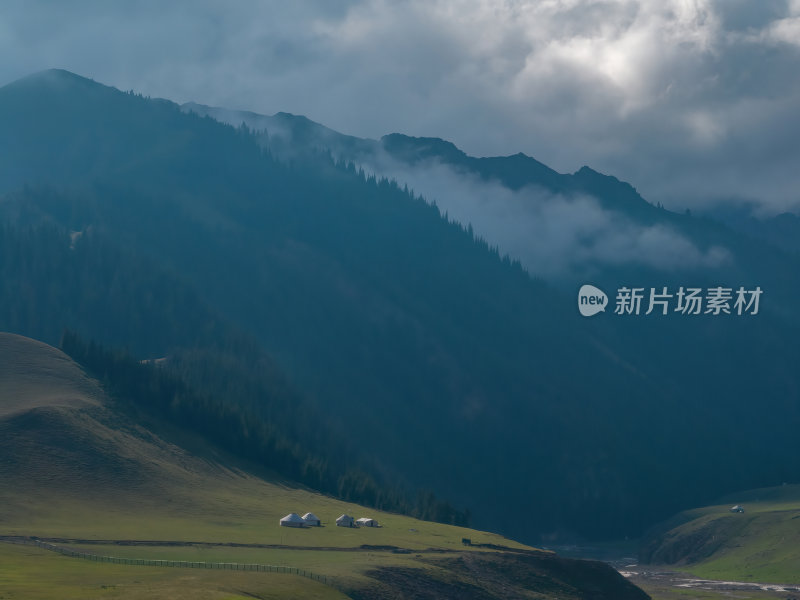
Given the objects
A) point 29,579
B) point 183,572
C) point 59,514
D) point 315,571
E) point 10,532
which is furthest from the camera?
point 59,514

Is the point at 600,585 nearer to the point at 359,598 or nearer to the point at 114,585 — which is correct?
the point at 359,598

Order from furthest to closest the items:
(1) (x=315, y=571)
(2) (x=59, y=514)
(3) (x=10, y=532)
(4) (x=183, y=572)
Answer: (2) (x=59, y=514)
(3) (x=10, y=532)
(1) (x=315, y=571)
(4) (x=183, y=572)

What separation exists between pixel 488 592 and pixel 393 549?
24.3 meters

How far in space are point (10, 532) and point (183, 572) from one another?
41.8m

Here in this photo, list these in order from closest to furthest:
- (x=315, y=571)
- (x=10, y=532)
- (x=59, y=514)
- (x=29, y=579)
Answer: (x=29, y=579), (x=315, y=571), (x=10, y=532), (x=59, y=514)

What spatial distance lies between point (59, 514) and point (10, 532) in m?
22.6

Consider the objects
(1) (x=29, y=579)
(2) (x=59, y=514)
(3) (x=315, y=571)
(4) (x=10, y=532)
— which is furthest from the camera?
(2) (x=59, y=514)

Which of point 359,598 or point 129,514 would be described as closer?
point 359,598

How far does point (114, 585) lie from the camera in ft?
408

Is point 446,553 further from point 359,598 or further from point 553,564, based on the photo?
point 359,598

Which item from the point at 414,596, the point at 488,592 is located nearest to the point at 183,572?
the point at 414,596

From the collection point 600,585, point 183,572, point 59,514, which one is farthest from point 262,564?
point 600,585

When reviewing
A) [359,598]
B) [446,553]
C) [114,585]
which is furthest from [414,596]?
[114,585]

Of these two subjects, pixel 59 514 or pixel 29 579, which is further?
pixel 59 514
